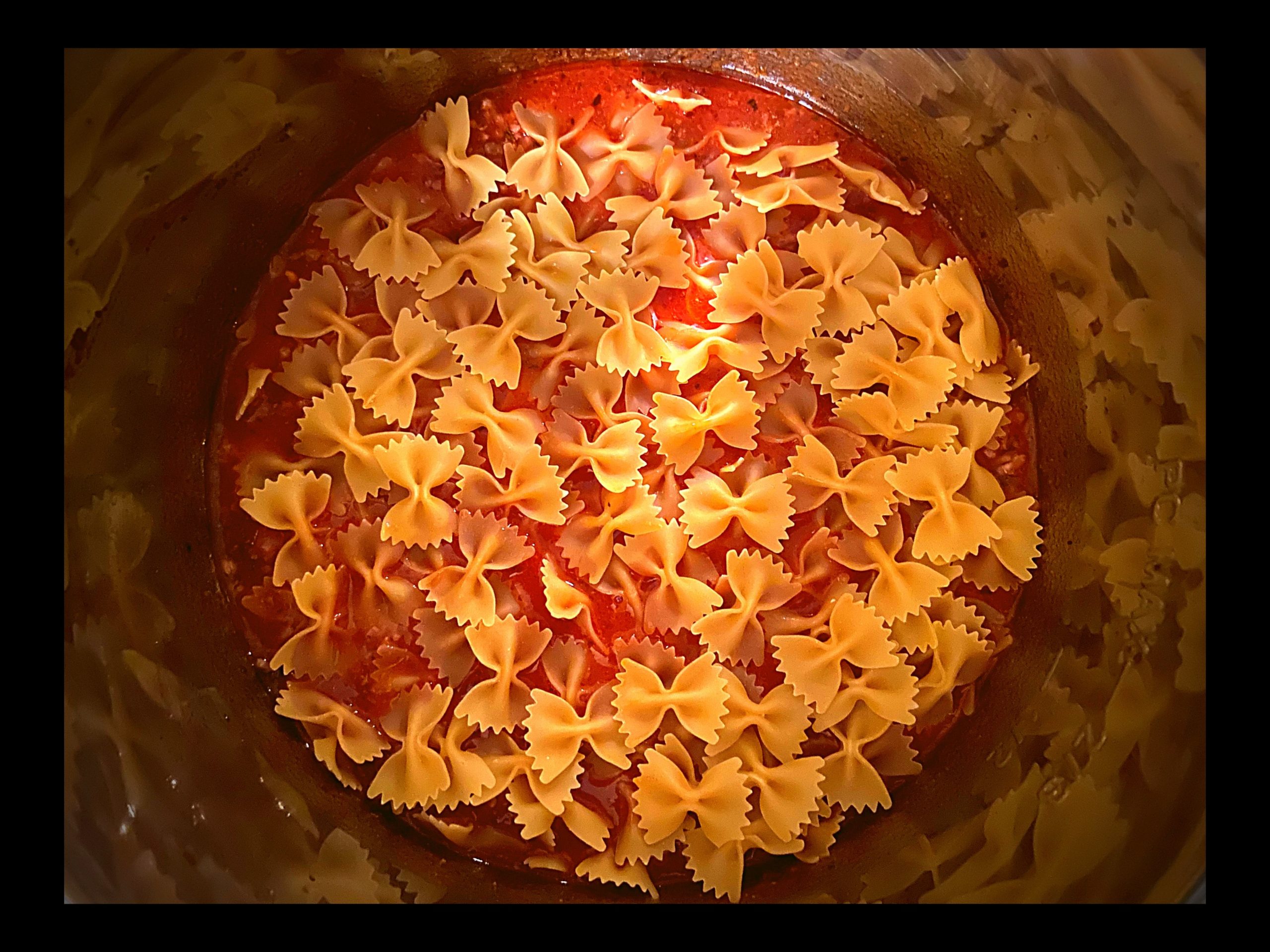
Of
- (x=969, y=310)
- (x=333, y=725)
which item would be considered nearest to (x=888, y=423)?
(x=969, y=310)

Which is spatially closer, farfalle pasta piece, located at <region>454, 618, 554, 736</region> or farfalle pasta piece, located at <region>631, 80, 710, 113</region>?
farfalle pasta piece, located at <region>454, 618, 554, 736</region>

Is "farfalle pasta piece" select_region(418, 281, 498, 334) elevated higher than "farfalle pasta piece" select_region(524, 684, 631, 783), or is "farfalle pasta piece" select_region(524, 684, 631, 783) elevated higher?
"farfalle pasta piece" select_region(418, 281, 498, 334)

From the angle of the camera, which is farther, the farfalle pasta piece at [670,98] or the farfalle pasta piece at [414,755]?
the farfalle pasta piece at [670,98]

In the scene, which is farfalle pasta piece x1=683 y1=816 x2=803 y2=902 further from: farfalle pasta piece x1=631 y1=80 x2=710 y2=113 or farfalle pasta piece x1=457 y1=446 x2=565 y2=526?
farfalle pasta piece x1=631 y1=80 x2=710 y2=113

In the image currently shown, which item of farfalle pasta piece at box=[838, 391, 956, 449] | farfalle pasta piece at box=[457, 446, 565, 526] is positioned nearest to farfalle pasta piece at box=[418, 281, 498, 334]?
farfalle pasta piece at box=[457, 446, 565, 526]

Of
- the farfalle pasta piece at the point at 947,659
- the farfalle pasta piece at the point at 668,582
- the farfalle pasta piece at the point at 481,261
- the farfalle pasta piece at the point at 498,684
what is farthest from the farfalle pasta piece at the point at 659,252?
the farfalle pasta piece at the point at 947,659

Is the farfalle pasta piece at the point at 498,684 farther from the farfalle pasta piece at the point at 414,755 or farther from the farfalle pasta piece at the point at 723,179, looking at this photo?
the farfalle pasta piece at the point at 723,179
